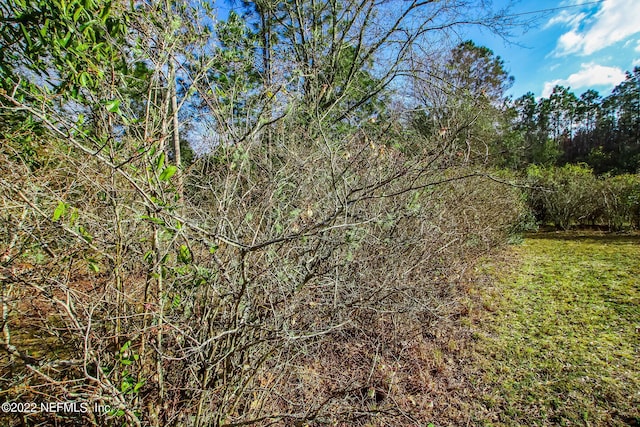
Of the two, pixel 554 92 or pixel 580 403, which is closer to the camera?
pixel 580 403

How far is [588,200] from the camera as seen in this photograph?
9.73m

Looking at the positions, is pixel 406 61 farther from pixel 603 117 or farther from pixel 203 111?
pixel 603 117

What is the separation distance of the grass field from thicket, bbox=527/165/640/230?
417 cm

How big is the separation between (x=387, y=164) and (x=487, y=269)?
449cm

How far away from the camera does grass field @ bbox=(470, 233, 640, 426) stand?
252 cm

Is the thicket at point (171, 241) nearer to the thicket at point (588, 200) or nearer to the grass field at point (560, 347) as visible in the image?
the grass field at point (560, 347)

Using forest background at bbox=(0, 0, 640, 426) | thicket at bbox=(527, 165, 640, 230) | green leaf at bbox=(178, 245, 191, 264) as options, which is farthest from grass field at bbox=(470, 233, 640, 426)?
thicket at bbox=(527, 165, 640, 230)

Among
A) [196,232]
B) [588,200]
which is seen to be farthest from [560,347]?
[588,200]

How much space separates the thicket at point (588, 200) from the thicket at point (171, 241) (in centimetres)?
866

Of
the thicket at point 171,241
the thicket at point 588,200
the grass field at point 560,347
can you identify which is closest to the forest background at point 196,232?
the thicket at point 171,241

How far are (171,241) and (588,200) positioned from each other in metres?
13.1

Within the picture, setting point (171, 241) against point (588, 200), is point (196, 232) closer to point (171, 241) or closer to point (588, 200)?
point (171, 241)

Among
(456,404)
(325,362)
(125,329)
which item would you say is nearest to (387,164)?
(325,362)

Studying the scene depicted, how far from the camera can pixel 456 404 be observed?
8.72 feet
